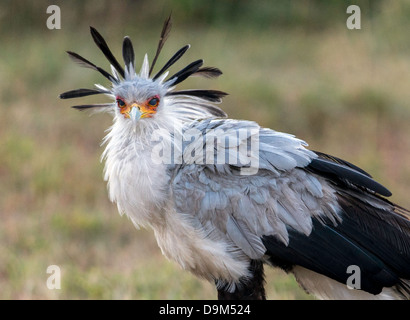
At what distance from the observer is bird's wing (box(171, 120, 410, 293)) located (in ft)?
10.7

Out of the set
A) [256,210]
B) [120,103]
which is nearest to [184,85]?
[120,103]

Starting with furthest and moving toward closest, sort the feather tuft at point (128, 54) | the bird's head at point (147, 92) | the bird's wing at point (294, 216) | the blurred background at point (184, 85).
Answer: the blurred background at point (184, 85) → the feather tuft at point (128, 54) → the bird's head at point (147, 92) → the bird's wing at point (294, 216)

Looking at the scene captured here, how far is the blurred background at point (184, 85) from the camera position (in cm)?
516

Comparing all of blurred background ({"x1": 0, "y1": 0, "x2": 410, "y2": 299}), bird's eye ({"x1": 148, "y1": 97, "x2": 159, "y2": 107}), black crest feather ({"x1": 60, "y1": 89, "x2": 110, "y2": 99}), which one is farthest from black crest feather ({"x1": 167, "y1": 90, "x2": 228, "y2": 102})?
→ blurred background ({"x1": 0, "y1": 0, "x2": 410, "y2": 299})

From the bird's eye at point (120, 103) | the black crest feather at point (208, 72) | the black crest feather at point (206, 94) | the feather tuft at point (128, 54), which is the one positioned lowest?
the bird's eye at point (120, 103)

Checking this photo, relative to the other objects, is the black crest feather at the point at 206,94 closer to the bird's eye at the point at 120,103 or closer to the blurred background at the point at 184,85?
the bird's eye at the point at 120,103

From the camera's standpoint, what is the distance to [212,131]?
3.40 metres

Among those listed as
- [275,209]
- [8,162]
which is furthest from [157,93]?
[8,162]

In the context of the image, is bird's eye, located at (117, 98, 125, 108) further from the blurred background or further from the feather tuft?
the blurred background

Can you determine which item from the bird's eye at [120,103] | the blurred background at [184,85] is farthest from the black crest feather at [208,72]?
the blurred background at [184,85]

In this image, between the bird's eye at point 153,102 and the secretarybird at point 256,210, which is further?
the bird's eye at point 153,102

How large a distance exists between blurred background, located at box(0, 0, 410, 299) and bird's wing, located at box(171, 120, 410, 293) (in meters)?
1.21

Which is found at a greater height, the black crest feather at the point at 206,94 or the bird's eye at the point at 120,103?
the black crest feather at the point at 206,94

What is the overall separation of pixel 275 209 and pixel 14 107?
490 centimetres
